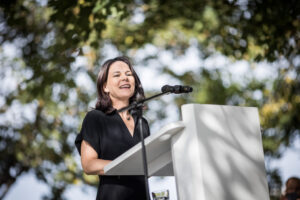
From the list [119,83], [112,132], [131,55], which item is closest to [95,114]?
[112,132]

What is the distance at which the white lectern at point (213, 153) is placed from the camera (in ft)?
5.73

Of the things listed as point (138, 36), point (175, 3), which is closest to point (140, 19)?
point (138, 36)

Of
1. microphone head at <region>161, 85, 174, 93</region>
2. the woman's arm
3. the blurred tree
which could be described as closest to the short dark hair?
the woman's arm

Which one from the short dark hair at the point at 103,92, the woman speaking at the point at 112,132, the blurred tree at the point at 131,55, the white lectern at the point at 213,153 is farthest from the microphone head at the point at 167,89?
the blurred tree at the point at 131,55

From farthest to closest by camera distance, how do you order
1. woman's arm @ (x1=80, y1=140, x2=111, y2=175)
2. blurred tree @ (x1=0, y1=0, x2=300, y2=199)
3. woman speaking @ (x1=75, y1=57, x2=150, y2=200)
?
blurred tree @ (x1=0, y1=0, x2=300, y2=199), woman speaking @ (x1=75, y1=57, x2=150, y2=200), woman's arm @ (x1=80, y1=140, x2=111, y2=175)

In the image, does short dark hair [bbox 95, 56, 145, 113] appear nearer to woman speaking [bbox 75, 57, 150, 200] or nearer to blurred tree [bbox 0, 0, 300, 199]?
woman speaking [bbox 75, 57, 150, 200]

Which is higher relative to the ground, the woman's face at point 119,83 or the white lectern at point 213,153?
the woman's face at point 119,83

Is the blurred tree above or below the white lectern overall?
above

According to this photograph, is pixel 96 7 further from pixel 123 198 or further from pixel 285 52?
pixel 123 198

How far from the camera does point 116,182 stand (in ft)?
7.68

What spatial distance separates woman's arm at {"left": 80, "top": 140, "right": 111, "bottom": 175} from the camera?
7.13 ft

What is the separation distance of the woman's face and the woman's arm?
415 mm

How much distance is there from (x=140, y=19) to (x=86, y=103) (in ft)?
8.94

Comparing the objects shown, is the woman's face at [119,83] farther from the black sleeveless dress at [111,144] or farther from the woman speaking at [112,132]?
the black sleeveless dress at [111,144]
